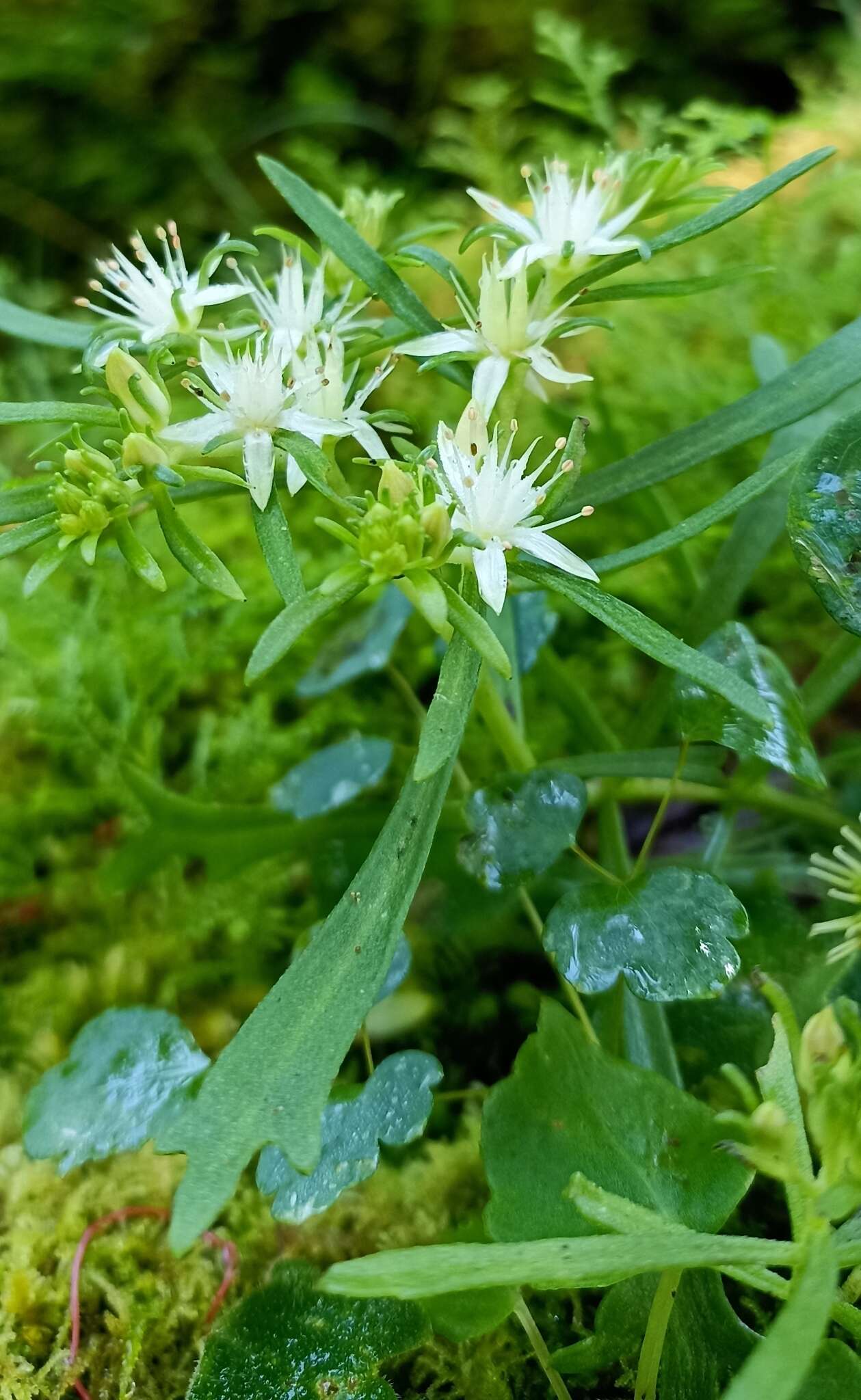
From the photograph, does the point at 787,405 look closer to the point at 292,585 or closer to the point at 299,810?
the point at 292,585

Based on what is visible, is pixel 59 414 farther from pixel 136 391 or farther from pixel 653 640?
pixel 653 640

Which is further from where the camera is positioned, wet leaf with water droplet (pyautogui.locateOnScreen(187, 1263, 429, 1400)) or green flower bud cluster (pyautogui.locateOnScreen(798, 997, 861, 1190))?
wet leaf with water droplet (pyautogui.locateOnScreen(187, 1263, 429, 1400))

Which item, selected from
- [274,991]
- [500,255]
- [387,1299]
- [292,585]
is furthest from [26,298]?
[387,1299]

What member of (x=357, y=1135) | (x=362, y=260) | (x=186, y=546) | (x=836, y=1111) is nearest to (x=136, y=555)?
(x=186, y=546)

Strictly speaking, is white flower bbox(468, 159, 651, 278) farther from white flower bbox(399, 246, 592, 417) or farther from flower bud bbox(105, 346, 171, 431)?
flower bud bbox(105, 346, 171, 431)

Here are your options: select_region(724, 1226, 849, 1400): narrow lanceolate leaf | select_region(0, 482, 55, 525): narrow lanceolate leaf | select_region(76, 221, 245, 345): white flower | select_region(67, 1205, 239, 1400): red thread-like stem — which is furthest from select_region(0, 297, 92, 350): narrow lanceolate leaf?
select_region(724, 1226, 849, 1400): narrow lanceolate leaf

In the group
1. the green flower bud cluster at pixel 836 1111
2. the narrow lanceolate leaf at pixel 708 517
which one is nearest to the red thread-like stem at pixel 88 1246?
the green flower bud cluster at pixel 836 1111

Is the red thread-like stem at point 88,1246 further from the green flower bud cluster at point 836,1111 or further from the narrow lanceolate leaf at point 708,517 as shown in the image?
the narrow lanceolate leaf at point 708,517
